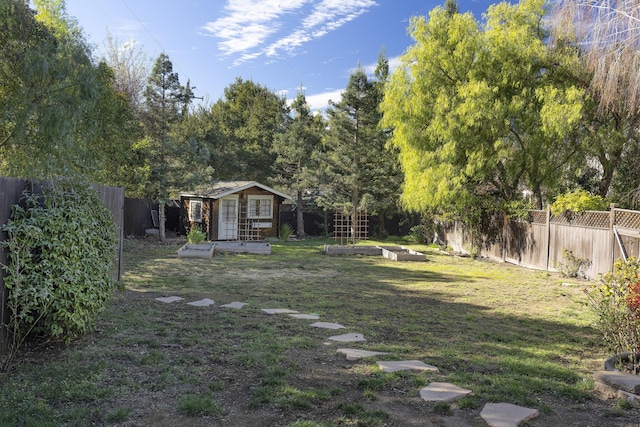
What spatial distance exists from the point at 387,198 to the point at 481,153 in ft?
27.0

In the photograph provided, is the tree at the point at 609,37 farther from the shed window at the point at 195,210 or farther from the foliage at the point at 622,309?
the shed window at the point at 195,210

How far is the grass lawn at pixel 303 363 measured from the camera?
3197 mm

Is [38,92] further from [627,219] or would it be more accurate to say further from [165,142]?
[627,219]

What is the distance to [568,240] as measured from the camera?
11.9m

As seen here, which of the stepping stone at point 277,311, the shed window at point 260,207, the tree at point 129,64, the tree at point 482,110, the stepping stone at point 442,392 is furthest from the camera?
the shed window at point 260,207

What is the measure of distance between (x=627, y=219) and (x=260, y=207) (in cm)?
1497

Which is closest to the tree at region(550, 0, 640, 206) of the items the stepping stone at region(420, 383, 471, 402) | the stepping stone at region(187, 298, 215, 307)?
the stepping stone at region(420, 383, 471, 402)

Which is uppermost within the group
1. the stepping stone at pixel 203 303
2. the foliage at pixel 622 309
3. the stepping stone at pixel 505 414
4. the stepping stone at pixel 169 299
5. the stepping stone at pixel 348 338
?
the foliage at pixel 622 309

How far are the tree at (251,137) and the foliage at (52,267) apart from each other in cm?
2186

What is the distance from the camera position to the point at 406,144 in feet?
52.0

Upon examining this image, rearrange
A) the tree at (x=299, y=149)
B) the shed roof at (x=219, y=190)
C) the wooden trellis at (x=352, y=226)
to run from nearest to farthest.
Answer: the wooden trellis at (x=352, y=226), the shed roof at (x=219, y=190), the tree at (x=299, y=149)

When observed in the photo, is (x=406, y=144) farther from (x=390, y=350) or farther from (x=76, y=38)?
(x=390, y=350)

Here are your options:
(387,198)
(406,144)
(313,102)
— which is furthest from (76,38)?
(313,102)

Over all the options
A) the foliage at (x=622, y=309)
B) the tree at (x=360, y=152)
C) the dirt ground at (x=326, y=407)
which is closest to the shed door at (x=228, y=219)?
the tree at (x=360, y=152)
